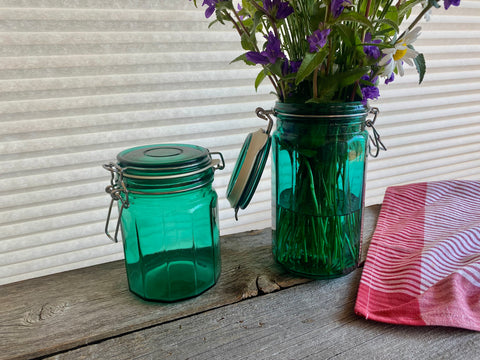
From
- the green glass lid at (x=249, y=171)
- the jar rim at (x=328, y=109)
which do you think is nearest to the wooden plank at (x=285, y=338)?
the green glass lid at (x=249, y=171)

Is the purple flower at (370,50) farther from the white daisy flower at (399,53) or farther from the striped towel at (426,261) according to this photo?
the striped towel at (426,261)

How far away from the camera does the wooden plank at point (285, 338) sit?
1.44ft

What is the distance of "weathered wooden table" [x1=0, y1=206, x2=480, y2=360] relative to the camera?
0.45 metres

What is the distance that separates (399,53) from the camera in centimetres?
47

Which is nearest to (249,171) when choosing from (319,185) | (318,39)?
(319,185)

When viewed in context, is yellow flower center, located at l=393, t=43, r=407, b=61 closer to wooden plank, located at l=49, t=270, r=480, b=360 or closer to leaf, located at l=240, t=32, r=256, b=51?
leaf, located at l=240, t=32, r=256, b=51

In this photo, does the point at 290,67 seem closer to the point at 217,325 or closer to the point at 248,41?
the point at 248,41

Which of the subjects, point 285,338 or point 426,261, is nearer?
point 285,338

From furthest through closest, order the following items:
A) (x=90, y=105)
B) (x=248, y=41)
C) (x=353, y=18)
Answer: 1. (x=90, y=105)
2. (x=248, y=41)
3. (x=353, y=18)

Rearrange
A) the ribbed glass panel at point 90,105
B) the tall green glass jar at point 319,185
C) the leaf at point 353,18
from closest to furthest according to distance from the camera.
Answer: the leaf at point 353,18 < the tall green glass jar at point 319,185 < the ribbed glass panel at point 90,105

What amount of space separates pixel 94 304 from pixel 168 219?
0.17 meters

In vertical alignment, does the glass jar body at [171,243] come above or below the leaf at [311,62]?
below

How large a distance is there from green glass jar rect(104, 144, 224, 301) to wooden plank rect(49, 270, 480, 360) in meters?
0.07

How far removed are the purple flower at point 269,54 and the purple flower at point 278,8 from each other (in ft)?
0.09
